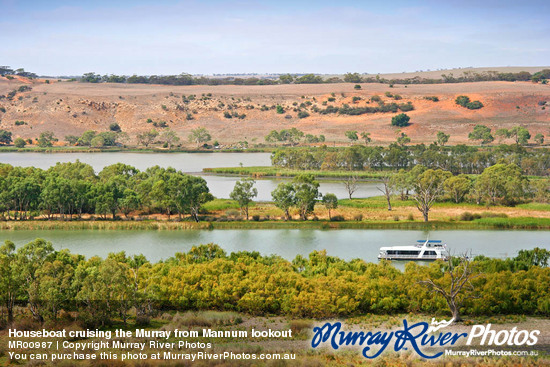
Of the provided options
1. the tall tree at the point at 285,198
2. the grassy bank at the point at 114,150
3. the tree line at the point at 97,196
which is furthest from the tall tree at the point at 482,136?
the tree line at the point at 97,196

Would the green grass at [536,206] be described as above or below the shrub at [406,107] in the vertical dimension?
below

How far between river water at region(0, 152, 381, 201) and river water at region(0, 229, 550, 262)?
1506 cm

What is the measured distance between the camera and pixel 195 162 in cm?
9475

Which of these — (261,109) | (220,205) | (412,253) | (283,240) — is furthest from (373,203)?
(261,109)

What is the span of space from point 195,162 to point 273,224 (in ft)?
165

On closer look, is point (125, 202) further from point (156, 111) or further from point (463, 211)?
point (156, 111)

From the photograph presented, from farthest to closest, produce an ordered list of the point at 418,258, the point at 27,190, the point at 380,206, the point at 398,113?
1. the point at 398,113
2. the point at 380,206
3. the point at 27,190
4. the point at 418,258

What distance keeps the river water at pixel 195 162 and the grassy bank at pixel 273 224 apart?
12.4 metres

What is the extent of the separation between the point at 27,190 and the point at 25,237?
593 centimetres

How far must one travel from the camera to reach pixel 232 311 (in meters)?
26.5

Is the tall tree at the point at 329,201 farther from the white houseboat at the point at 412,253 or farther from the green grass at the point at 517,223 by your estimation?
the white houseboat at the point at 412,253

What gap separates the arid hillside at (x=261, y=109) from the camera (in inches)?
4968

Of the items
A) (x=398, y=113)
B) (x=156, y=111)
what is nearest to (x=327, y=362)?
(x=398, y=113)

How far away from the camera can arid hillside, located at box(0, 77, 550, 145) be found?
126m
